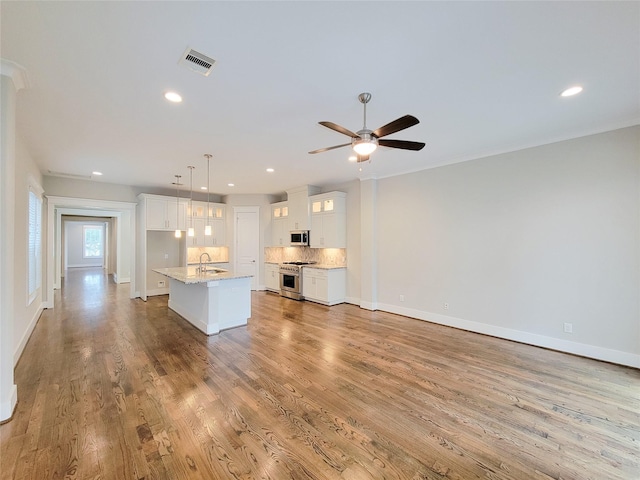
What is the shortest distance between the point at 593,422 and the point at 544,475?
1016mm

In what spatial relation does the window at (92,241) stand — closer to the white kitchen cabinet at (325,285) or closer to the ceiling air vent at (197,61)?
the white kitchen cabinet at (325,285)

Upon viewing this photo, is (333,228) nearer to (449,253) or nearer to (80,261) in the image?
(449,253)

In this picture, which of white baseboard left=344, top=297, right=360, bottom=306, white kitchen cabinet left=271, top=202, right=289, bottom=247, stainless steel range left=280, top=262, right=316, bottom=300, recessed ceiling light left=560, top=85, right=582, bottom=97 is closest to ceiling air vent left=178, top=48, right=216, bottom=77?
recessed ceiling light left=560, top=85, right=582, bottom=97

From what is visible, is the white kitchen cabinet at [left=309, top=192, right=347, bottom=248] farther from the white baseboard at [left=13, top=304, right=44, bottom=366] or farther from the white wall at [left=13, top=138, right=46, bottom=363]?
the white baseboard at [left=13, top=304, right=44, bottom=366]

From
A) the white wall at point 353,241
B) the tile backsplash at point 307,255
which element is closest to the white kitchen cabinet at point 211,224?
the tile backsplash at point 307,255

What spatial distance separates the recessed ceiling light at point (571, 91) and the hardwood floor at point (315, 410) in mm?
3008

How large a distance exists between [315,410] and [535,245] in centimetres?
383

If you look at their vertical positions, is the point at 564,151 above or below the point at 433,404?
above

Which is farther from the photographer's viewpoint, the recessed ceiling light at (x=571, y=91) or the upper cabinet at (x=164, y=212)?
the upper cabinet at (x=164, y=212)

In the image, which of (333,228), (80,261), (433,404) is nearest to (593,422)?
(433,404)

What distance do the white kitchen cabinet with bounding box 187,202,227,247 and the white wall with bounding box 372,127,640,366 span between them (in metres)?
5.44

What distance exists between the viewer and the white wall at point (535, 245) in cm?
333

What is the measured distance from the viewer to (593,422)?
2.29 m

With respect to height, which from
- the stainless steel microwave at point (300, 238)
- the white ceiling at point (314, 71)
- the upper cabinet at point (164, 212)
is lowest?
the stainless steel microwave at point (300, 238)
